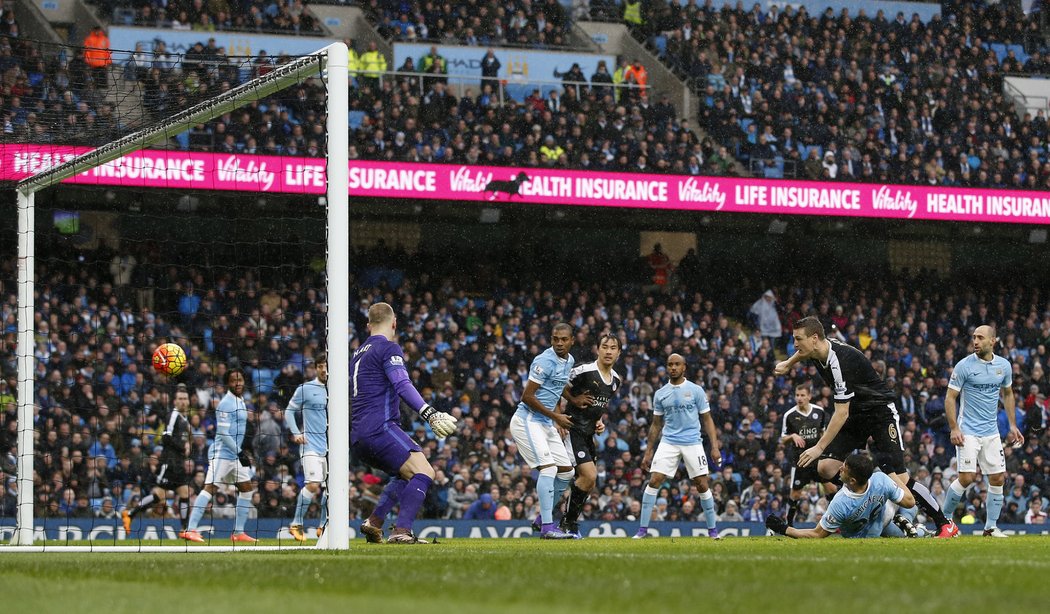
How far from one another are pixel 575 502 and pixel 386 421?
4.60 meters

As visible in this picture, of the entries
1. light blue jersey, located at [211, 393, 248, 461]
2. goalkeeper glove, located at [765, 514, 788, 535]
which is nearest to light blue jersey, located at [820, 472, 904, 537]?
goalkeeper glove, located at [765, 514, 788, 535]

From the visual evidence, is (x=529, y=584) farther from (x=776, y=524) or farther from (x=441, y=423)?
(x=776, y=524)

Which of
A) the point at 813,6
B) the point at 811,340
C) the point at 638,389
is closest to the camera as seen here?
the point at 811,340

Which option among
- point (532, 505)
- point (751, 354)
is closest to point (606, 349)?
point (532, 505)

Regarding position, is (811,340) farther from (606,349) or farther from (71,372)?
(71,372)

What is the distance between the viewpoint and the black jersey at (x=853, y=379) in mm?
12664

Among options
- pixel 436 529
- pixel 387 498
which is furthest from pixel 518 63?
pixel 387 498

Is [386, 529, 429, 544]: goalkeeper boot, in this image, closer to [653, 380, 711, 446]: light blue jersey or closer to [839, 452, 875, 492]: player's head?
[839, 452, 875, 492]: player's head

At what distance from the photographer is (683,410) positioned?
50.3ft

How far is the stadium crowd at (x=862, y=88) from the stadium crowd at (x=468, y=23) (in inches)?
100.0

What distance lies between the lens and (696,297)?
28375mm

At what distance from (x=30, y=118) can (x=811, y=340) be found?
7479 mm

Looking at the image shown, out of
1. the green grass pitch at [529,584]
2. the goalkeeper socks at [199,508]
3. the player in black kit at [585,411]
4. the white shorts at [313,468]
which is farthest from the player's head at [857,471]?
the goalkeeper socks at [199,508]

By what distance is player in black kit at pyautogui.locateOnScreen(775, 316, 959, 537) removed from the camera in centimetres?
1260
